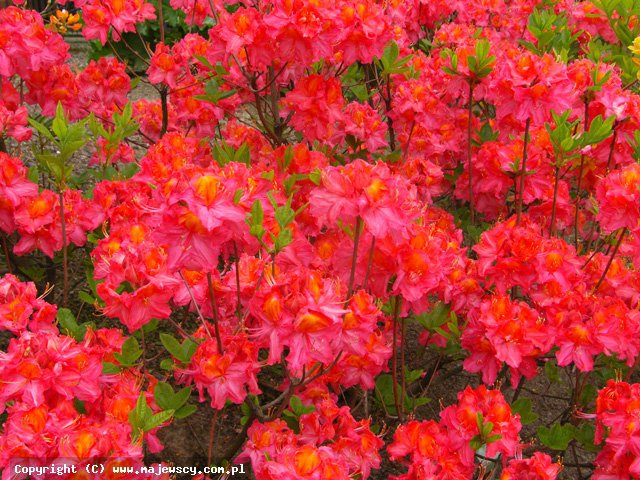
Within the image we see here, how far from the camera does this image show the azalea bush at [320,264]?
1.47m

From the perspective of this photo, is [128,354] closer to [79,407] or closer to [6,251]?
[79,407]

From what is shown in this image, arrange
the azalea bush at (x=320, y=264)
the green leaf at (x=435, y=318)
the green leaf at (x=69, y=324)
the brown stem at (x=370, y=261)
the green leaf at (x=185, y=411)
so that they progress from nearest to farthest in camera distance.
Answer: the azalea bush at (x=320, y=264) → the brown stem at (x=370, y=261) → the green leaf at (x=185, y=411) → the green leaf at (x=69, y=324) → the green leaf at (x=435, y=318)

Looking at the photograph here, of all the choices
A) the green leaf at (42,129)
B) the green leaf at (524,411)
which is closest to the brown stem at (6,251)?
the green leaf at (42,129)

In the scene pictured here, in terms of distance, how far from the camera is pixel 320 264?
75.1 inches

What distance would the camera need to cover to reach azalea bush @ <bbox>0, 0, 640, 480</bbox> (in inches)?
57.8

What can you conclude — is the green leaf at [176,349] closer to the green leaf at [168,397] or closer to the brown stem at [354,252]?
the green leaf at [168,397]

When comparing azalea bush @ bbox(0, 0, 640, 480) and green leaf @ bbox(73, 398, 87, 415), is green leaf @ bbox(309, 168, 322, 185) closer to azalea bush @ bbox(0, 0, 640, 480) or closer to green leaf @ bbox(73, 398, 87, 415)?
azalea bush @ bbox(0, 0, 640, 480)

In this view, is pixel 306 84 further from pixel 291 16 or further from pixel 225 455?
pixel 225 455

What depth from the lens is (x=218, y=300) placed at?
6.01 feet

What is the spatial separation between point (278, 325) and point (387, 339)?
0.87 m

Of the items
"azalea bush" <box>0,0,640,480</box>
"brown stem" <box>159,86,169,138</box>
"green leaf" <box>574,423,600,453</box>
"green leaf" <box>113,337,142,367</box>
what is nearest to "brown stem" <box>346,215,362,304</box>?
"azalea bush" <box>0,0,640,480</box>

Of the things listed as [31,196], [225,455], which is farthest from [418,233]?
[31,196]

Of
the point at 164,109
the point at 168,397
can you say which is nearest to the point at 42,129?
the point at 168,397

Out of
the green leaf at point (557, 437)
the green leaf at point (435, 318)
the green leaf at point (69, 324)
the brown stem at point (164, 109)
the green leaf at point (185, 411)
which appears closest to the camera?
the green leaf at point (185, 411)
